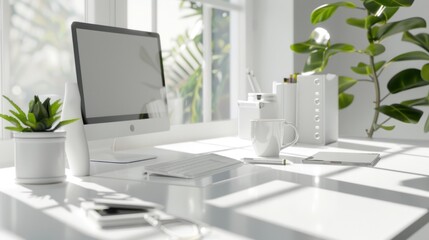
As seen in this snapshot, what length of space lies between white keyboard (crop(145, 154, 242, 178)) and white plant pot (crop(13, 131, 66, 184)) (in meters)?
0.25

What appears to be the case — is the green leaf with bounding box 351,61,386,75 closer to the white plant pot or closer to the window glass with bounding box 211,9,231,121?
the window glass with bounding box 211,9,231,121

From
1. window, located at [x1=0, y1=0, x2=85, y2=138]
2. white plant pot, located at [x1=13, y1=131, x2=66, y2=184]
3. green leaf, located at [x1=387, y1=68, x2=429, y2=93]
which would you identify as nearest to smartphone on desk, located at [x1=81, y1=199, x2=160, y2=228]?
white plant pot, located at [x1=13, y1=131, x2=66, y2=184]

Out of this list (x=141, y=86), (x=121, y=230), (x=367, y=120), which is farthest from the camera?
(x=367, y=120)

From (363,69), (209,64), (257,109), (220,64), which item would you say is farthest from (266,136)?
(220,64)

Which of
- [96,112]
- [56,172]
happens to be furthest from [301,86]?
[56,172]

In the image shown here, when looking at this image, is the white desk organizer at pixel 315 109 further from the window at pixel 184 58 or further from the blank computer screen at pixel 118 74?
the window at pixel 184 58

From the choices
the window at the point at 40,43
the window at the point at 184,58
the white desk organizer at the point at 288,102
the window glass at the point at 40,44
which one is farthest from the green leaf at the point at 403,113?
the window glass at the point at 40,44

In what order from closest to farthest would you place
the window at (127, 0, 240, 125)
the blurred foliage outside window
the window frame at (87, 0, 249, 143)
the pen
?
the pen
the window frame at (87, 0, 249, 143)
the window at (127, 0, 240, 125)
the blurred foliage outside window

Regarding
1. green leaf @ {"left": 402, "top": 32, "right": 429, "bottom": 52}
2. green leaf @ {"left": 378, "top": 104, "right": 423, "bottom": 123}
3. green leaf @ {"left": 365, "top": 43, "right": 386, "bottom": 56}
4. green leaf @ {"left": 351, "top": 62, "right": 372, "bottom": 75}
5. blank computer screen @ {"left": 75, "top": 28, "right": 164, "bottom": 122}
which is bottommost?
green leaf @ {"left": 378, "top": 104, "right": 423, "bottom": 123}

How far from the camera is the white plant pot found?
1.20 metres

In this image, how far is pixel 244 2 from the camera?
3164mm

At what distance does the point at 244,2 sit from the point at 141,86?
1.55 meters

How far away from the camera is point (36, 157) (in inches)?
47.4

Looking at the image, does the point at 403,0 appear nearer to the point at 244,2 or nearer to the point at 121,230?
the point at 244,2
